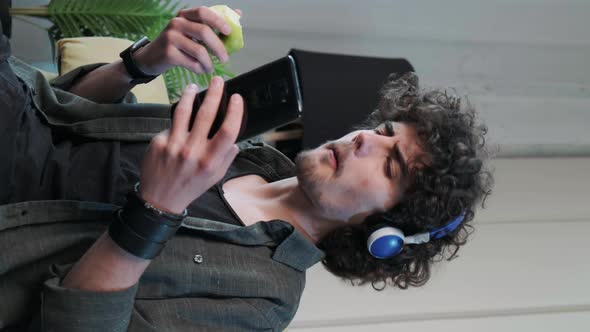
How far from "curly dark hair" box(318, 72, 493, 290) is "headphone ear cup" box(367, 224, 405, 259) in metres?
0.03

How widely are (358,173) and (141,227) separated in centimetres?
54

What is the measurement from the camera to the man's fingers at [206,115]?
645mm

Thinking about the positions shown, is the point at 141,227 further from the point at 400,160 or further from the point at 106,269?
the point at 400,160

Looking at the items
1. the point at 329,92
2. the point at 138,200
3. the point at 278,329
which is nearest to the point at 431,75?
the point at 329,92

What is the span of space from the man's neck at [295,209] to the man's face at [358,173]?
0.03 m

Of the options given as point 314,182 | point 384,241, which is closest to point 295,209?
point 314,182

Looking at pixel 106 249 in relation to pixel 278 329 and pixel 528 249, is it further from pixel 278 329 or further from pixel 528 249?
pixel 528 249

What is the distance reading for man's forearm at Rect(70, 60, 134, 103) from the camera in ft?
3.59

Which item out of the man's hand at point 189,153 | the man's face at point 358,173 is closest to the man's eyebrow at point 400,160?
the man's face at point 358,173

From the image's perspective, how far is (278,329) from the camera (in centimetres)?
104

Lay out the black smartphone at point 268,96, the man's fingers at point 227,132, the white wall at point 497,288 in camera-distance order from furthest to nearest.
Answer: the white wall at point 497,288, the black smartphone at point 268,96, the man's fingers at point 227,132

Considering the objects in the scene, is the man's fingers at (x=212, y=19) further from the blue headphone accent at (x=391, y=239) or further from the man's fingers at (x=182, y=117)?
the blue headphone accent at (x=391, y=239)

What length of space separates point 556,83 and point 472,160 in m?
1.65

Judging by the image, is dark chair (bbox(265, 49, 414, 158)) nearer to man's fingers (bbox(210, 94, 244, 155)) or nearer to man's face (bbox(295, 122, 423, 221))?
man's face (bbox(295, 122, 423, 221))
